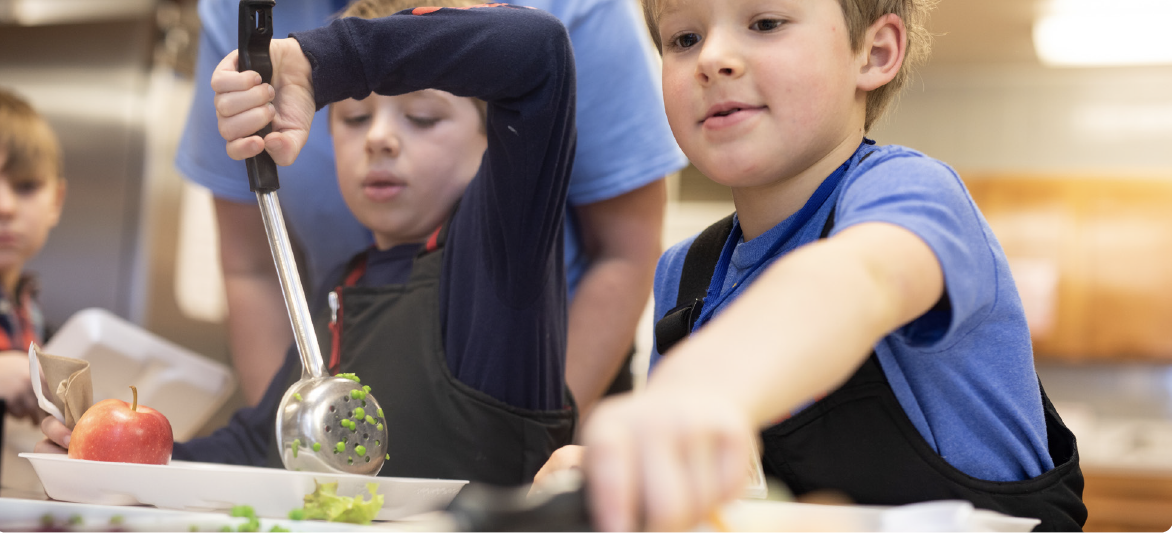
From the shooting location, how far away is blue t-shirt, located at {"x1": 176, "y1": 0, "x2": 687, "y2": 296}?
3.15 ft

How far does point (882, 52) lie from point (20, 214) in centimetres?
141

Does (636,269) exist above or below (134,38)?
below

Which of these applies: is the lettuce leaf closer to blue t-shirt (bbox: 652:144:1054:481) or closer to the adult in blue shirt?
blue t-shirt (bbox: 652:144:1054:481)

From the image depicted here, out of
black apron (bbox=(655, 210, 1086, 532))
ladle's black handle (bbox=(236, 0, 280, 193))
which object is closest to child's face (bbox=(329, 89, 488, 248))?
ladle's black handle (bbox=(236, 0, 280, 193))

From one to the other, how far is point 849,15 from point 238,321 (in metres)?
0.80

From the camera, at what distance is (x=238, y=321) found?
1.09m

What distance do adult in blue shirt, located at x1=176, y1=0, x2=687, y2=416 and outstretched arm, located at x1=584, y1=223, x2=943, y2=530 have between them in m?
0.58

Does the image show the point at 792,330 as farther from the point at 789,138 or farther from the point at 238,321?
the point at 238,321

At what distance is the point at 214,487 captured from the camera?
48 cm

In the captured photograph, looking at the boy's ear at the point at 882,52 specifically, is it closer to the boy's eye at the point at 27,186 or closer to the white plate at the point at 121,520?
the white plate at the point at 121,520

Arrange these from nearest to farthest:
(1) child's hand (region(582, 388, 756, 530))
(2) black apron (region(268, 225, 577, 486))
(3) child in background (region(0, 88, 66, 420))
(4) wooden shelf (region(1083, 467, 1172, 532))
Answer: (1) child's hand (region(582, 388, 756, 530)) < (2) black apron (region(268, 225, 577, 486)) < (3) child in background (region(0, 88, 66, 420)) < (4) wooden shelf (region(1083, 467, 1172, 532))

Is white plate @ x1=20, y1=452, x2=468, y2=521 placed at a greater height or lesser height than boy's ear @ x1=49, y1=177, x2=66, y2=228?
greater

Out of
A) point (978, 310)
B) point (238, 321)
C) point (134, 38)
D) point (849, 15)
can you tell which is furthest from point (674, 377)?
point (134, 38)

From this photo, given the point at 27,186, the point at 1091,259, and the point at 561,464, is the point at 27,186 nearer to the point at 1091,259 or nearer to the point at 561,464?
the point at 561,464
